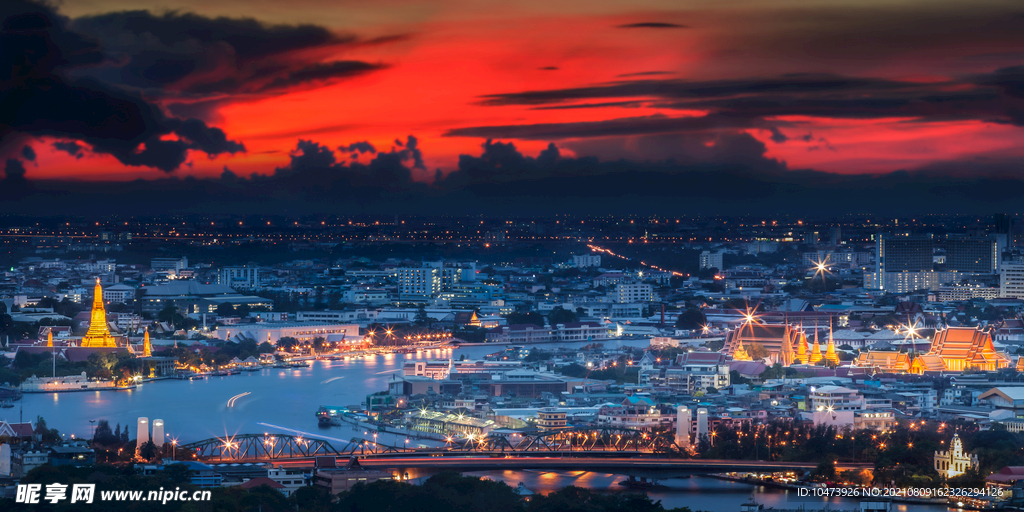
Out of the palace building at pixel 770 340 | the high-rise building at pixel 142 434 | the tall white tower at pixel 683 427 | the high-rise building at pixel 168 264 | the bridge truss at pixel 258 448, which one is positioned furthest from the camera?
the high-rise building at pixel 168 264

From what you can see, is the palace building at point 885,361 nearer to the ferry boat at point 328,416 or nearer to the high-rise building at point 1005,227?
the ferry boat at point 328,416

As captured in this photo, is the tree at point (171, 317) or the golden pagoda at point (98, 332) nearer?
the golden pagoda at point (98, 332)

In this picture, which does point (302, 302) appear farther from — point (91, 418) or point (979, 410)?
point (979, 410)

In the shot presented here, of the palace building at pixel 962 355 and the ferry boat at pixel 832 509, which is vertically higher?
the palace building at pixel 962 355

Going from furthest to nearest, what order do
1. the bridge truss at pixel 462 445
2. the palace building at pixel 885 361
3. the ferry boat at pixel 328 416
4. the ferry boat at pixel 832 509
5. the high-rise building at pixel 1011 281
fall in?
1. the high-rise building at pixel 1011 281
2. the palace building at pixel 885 361
3. the ferry boat at pixel 328 416
4. the bridge truss at pixel 462 445
5. the ferry boat at pixel 832 509

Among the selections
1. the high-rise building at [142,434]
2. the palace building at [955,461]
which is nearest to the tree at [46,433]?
the high-rise building at [142,434]

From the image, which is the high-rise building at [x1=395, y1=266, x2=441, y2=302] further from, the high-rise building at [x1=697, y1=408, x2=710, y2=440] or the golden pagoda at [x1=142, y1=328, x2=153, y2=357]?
the high-rise building at [x1=697, y1=408, x2=710, y2=440]
